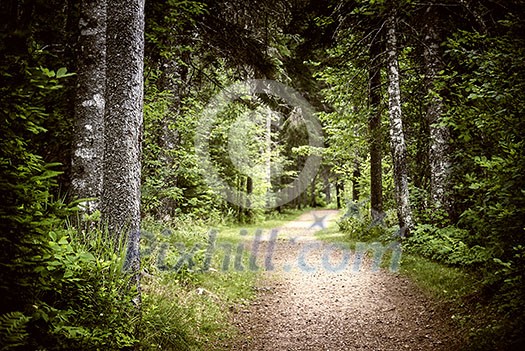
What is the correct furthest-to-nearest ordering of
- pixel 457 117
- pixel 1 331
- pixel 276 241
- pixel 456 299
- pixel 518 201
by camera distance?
pixel 276 241, pixel 456 299, pixel 457 117, pixel 518 201, pixel 1 331

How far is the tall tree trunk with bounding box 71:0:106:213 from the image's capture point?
16.8 ft

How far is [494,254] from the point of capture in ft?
16.2

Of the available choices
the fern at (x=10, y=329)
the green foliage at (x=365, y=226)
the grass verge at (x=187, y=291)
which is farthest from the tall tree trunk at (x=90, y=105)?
the green foliage at (x=365, y=226)

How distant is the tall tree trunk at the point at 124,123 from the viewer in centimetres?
463

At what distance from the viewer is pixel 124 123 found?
4742 mm

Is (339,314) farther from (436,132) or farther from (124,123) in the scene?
(436,132)

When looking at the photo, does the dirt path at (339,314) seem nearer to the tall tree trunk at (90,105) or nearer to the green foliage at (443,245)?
the green foliage at (443,245)

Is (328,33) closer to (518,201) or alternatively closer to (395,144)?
(395,144)

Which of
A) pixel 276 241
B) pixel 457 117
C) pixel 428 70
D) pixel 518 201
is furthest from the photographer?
pixel 276 241

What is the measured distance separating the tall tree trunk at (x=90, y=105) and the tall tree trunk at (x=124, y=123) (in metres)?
0.44

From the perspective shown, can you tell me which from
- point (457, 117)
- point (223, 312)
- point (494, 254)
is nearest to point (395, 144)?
point (457, 117)

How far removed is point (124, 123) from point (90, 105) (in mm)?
857

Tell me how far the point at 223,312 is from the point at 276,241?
9187 mm

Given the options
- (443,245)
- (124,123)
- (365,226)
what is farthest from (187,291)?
(365,226)
